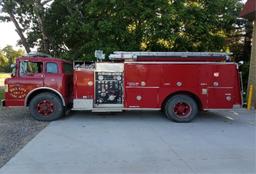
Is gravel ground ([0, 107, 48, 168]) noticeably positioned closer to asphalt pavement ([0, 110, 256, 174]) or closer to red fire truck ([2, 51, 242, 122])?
asphalt pavement ([0, 110, 256, 174])

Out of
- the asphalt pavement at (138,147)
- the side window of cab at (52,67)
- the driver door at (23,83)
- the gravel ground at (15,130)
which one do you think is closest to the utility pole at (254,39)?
the asphalt pavement at (138,147)

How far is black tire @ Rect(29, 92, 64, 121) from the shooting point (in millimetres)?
11140

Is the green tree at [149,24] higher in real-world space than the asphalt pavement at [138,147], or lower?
higher

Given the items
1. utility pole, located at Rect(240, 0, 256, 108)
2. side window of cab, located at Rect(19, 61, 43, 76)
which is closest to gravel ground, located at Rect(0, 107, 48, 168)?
side window of cab, located at Rect(19, 61, 43, 76)

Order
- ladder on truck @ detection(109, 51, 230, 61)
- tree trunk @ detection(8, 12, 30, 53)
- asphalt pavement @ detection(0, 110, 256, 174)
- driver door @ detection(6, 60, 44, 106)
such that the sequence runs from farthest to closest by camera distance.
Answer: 1. tree trunk @ detection(8, 12, 30, 53)
2. ladder on truck @ detection(109, 51, 230, 61)
3. driver door @ detection(6, 60, 44, 106)
4. asphalt pavement @ detection(0, 110, 256, 174)

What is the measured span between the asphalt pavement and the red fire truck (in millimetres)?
576

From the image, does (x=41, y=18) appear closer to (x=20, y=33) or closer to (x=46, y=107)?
(x=20, y=33)

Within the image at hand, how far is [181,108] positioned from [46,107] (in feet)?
14.4

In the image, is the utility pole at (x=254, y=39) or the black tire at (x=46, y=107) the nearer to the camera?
the black tire at (x=46, y=107)

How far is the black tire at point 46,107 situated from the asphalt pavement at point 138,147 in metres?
0.39

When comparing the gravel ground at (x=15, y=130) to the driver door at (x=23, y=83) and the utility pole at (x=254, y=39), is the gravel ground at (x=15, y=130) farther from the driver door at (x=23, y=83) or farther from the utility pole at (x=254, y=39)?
the utility pole at (x=254, y=39)

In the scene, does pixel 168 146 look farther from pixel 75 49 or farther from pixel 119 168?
pixel 75 49

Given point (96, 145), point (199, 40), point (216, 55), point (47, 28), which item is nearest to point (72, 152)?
point (96, 145)

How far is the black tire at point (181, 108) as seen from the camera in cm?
1125
